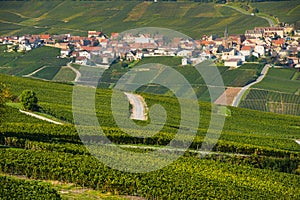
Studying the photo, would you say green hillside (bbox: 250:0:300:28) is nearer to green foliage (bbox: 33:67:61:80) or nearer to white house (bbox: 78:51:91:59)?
white house (bbox: 78:51:91:59)

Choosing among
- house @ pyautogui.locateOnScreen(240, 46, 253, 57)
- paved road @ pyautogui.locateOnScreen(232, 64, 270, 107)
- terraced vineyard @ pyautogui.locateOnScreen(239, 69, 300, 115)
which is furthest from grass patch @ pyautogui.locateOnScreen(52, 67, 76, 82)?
house @ pyautogui.locateOnScreen(240, 46, 253, 57)

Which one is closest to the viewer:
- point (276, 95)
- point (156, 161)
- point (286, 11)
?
point (156, 161)

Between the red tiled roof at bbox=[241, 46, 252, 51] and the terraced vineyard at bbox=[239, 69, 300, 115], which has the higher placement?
the red tiled roof at bbox=[241, 46, 252, 51]

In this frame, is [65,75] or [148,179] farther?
[65,75]

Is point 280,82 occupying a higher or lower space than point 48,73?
lower

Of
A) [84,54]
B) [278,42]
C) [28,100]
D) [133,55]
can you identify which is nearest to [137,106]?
[28,100]

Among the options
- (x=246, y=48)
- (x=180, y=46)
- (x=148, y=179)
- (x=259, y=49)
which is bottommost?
(x=148, y=179)

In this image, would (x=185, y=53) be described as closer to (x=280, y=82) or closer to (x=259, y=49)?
(x=259, y=49)
